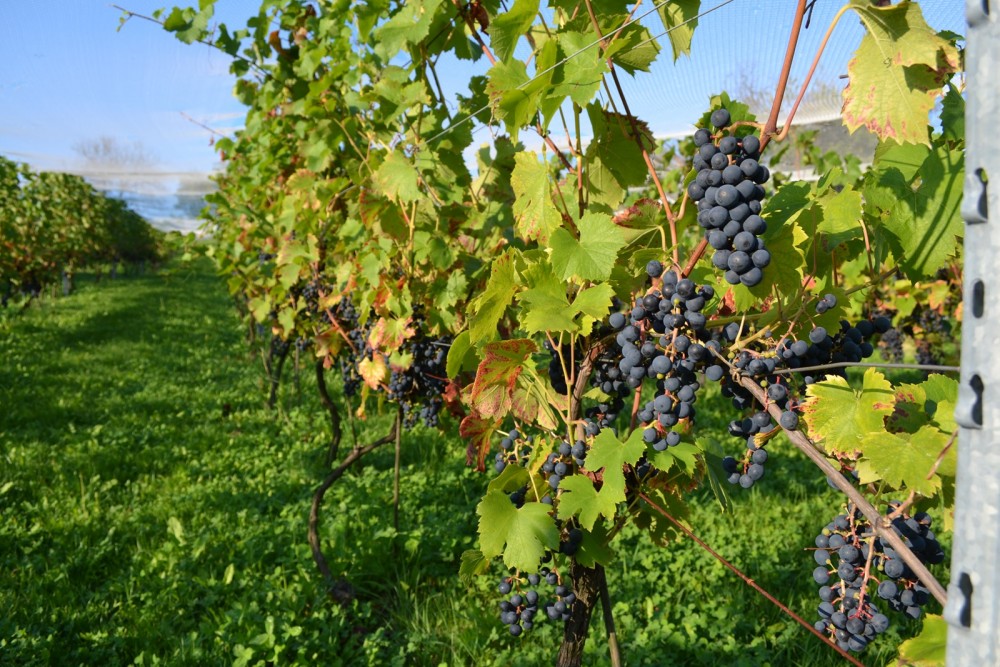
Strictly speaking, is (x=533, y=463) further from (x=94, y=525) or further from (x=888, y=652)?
(x=94, y=525)

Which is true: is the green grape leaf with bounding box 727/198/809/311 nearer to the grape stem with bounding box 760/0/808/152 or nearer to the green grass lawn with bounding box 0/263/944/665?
the grape stem with bounding box 760/0/808/152

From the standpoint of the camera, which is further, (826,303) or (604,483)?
(604,483)

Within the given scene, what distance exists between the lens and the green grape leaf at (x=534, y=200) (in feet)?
4.98

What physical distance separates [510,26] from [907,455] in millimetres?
1155

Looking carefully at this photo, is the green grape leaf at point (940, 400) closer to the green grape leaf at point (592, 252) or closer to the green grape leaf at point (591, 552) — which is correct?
the green grape leaf at point (592, 252)

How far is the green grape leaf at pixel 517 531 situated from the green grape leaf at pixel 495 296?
1.33 feet

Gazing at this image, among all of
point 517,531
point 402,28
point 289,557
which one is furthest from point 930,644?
point 289,557

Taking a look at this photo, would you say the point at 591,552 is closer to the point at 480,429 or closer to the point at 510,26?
the point at 480,429

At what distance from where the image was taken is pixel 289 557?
11.9 ft

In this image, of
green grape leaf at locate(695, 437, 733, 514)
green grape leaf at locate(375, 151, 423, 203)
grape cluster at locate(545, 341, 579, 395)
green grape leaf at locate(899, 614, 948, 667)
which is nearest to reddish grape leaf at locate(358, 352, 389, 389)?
green grape leaf at locate(375, 151, 423, 203)

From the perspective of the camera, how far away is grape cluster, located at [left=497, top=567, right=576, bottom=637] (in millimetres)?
1780

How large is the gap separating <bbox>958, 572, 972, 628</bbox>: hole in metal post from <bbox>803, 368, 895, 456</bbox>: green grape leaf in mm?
495

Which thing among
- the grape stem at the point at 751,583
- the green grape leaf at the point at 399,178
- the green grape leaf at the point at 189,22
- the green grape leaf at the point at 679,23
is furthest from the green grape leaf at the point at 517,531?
the green grape leaf at the point at 189,22

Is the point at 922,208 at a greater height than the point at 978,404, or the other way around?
the point at 922,208
